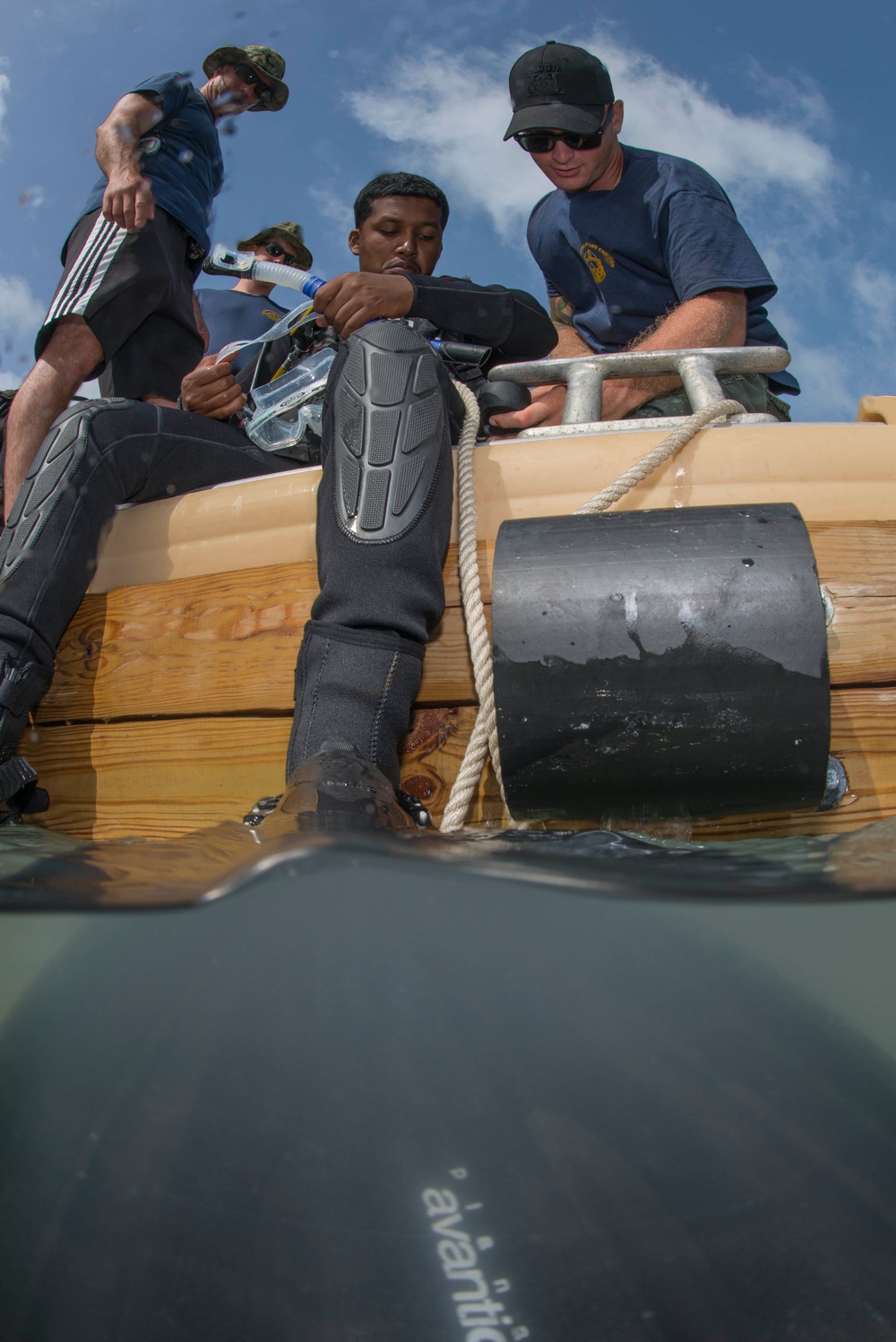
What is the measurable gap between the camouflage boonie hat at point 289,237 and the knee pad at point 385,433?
8.93 feet

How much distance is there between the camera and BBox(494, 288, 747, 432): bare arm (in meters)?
1.85

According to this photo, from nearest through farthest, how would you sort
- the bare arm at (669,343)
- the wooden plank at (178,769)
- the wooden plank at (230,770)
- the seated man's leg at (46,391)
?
the wooden plank at (230,770), the wooden plank at (178,769), the seated man's leg at (46,391), the bare arm at (669,343)

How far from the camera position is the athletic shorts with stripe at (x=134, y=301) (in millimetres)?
1750

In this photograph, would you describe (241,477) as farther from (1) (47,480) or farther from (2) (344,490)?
(2) (344,490)

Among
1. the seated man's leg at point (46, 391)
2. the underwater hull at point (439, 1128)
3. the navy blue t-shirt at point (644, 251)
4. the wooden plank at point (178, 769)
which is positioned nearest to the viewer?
the underwater hull at point (439, 1128)

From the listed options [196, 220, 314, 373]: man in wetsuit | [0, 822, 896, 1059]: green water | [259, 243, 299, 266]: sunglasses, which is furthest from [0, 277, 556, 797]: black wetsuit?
[259, 243, 299, 266]: sunglasses

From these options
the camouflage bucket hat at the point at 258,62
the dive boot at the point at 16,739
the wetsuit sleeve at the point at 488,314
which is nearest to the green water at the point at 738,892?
the dive boot at the point at 16,739

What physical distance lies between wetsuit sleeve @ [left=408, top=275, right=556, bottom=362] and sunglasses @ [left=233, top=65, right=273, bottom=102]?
1128mm

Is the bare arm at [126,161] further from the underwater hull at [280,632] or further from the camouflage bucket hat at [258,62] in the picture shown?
the underwater hull at [280,632]

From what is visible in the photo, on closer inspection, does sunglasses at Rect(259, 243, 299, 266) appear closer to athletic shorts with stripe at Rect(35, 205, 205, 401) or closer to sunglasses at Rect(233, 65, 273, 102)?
sunglasses at Rect(233, 65, 273, 102)

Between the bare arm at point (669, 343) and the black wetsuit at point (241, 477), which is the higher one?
the bare arm at point (669, 343)

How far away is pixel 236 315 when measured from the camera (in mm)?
3295

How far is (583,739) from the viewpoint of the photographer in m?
0.82

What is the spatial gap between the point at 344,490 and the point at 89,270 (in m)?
1.06
